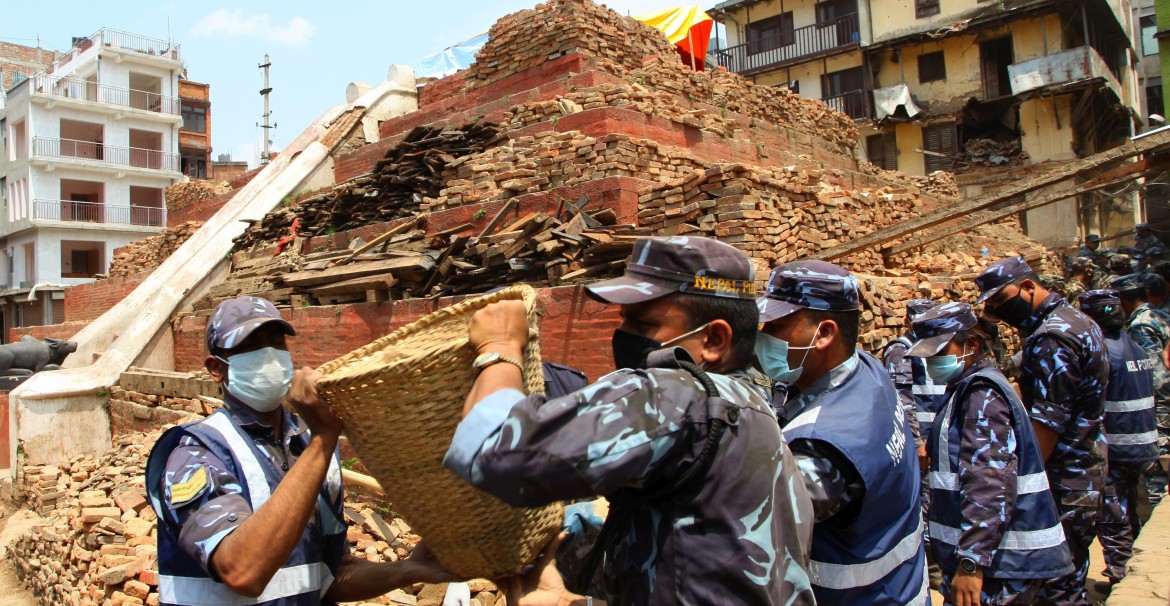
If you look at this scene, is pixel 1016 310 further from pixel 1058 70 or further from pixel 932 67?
pixel 932 67

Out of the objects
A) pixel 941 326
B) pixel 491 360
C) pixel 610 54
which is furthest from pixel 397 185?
pixel 491 360

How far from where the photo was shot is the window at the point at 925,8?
85.0ft

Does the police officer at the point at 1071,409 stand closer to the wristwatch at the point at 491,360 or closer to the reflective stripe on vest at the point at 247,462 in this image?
the wristwatch at the point at 491,360

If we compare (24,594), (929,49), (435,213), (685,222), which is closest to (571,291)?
(685,222)

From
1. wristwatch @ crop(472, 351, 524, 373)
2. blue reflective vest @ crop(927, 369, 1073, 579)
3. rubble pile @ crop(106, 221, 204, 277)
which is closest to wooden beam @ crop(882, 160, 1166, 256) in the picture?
blue reflective vest @ crop(927, 369, 1073, 579)

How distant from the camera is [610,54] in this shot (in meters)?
13.3

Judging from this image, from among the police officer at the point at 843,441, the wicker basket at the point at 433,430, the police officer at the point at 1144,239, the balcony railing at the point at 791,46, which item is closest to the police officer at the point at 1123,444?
the police officer at the point at 843,441

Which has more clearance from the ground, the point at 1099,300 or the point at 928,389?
the point at 1099,300

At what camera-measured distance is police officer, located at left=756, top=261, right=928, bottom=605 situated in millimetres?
1987

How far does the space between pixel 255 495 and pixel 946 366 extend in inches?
110

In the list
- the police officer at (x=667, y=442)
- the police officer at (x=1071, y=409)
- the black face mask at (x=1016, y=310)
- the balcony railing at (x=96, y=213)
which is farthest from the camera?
the balcony railing at (x=96, y=213)

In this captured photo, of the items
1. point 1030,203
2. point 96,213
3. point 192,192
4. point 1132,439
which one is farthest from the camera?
point 96,213

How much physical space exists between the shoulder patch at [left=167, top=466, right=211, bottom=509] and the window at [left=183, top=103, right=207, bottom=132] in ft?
151

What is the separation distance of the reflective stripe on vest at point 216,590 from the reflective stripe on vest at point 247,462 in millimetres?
206
